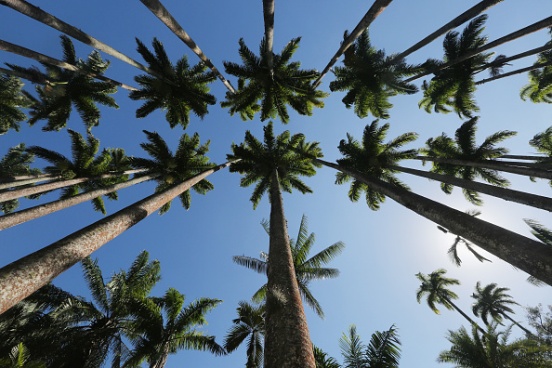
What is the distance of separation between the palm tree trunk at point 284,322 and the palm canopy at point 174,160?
38.3ft

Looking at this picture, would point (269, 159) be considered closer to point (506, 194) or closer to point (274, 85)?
point (274, 85)

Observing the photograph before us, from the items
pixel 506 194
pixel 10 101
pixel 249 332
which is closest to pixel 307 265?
pixel 249 332

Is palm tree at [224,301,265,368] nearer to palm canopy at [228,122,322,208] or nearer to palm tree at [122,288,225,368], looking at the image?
palm tree at [122,288,225,368]

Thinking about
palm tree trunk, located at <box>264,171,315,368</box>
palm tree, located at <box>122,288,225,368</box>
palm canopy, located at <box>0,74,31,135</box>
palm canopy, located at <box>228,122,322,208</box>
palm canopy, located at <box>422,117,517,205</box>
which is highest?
palm canopy, located at <box>0,74,31,135</box>

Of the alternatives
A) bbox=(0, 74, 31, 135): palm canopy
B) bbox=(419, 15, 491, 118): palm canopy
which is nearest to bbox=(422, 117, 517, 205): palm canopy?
bbox=(419, 15, 491, 118): palm canopy

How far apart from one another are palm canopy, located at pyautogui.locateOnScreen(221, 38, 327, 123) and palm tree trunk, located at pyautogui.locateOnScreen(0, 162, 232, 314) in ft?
39.5

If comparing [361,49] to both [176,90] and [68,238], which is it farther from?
[68,238]

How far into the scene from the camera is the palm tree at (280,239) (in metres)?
4.59

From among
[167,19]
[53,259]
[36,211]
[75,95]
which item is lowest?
[53,259]

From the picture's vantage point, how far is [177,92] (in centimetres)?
1827

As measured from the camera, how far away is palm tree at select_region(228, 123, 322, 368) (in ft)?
15.0

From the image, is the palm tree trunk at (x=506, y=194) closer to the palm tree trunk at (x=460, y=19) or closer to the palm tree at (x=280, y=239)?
the palm tree trunk at (x=460, y=19)

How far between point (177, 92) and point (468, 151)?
18.2m

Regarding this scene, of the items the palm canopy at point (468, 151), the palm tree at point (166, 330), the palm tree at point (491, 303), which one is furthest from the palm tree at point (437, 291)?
the palm tree at point (166, 330)
